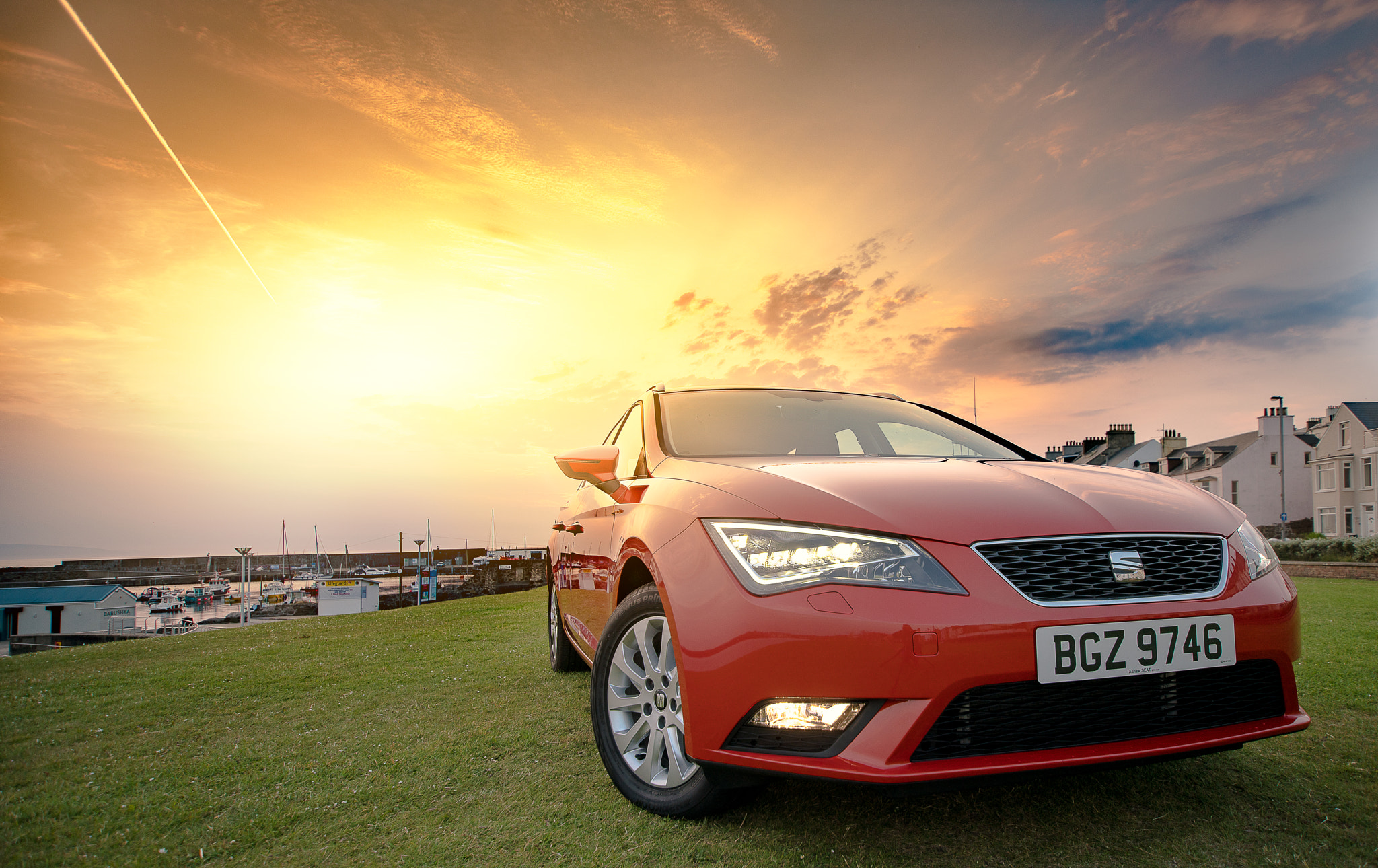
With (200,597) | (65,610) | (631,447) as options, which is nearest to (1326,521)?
(631,447)

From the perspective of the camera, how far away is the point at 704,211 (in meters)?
8.07

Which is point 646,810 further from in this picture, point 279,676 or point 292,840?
point 279,676

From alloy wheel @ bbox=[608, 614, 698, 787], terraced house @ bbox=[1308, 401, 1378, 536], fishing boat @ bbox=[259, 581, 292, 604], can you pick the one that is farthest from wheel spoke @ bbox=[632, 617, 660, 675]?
fishing boat @ bbox=[259, 581, 292, 604]

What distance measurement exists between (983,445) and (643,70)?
19.6 ft

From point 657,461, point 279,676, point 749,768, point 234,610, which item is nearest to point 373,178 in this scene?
point 279,676

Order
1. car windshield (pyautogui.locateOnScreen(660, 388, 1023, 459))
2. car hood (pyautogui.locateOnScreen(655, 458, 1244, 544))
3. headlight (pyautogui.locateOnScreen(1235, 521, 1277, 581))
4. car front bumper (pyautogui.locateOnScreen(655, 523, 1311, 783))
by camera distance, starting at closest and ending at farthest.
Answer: car front bumper (pyautogui.locateOnScreen(655, 523, 1311, 783)) < car hood (pyautogui.locateOnScreen(655, 458, 1244, 544)) < headlight (pyautogui.locateOnScreen(1235, 521, 1277, 581)) < car windshield (pyautogui.locateOnScreen(660, 388, 1023, 459))

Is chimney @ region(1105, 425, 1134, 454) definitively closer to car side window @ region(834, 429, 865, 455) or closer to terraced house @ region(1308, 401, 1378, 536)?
terraced house @ region(1308, 401, 1378, 536)

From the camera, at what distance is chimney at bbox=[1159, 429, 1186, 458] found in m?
47.0

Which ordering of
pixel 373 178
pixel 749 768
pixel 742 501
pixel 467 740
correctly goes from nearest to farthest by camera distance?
pixel 749 768 → pixel 742 501 → pixel 467 740 → pixel 373 178

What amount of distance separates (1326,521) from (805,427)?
160 feet

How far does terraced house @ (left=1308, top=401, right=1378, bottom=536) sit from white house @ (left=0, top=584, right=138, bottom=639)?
75991 mm

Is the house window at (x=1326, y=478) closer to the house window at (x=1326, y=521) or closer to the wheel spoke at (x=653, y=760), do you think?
the house window at (x=1326, y=521)

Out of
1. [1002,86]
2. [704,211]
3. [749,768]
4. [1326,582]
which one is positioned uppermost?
→ [1002,86]

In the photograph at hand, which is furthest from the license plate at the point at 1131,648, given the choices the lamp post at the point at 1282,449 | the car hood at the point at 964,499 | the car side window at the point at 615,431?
the lamp post at the point at 1282,449
